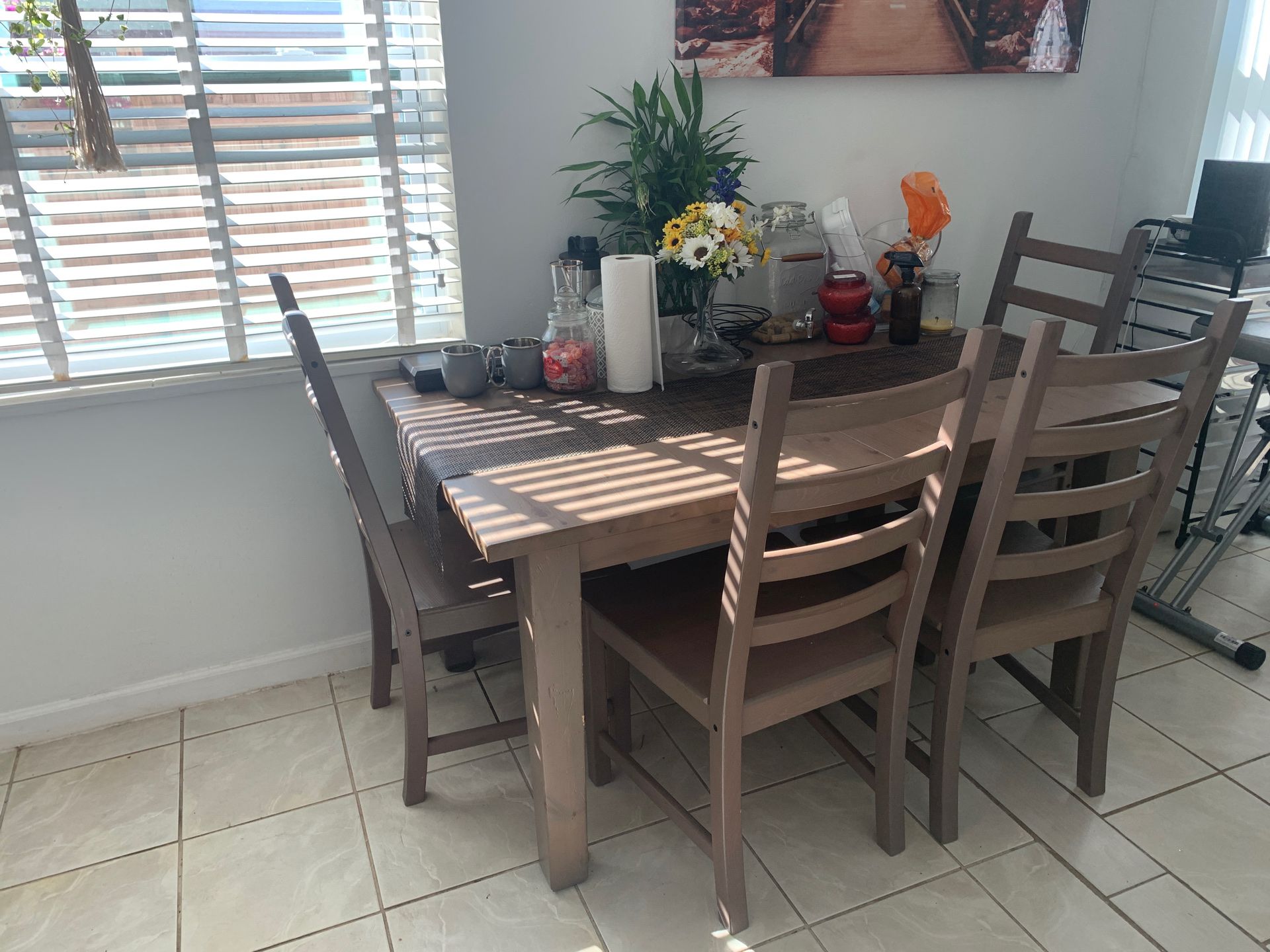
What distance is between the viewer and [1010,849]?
71.9 inches

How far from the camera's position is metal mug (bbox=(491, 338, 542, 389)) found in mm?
2035

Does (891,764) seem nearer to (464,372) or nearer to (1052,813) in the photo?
(1052,813)

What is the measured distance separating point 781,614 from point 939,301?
4.18ft

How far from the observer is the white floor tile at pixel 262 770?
6.45ft

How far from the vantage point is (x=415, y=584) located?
1886 millimetres

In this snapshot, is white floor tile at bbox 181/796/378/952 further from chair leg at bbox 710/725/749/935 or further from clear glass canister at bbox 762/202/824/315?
clear glass canister at bbox 762/202/824/315

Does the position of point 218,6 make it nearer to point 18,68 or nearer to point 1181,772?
point 18,68

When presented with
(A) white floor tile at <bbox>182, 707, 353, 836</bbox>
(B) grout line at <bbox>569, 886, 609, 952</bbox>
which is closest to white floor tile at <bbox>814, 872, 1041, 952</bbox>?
(B) grout line at <bbox>569, 886, 609, 952</bbox>

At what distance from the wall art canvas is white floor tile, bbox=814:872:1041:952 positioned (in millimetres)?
1904

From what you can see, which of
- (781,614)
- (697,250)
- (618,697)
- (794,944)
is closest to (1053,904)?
(794,944)

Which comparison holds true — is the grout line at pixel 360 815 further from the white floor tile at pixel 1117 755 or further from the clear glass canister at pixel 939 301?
the clear glass canister at pixel 939 301

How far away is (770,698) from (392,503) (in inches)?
48.5

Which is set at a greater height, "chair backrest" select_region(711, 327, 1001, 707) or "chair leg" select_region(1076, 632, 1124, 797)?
"chair backrest" select_region(711, 327, 1001, 707)

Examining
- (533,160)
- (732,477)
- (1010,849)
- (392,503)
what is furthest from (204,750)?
(1010,849)
